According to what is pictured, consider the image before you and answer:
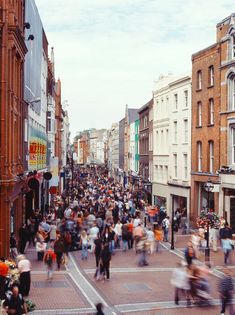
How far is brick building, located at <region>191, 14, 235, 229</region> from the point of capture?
38.2 m

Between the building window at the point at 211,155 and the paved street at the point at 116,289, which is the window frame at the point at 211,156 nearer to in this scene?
the building window at the point at 211,155

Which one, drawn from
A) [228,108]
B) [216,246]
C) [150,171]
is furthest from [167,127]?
[216,246]

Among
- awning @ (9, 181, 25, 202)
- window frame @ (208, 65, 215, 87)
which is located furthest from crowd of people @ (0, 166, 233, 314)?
window frame @ (208, 65, 215, 87)

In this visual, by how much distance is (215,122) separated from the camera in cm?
4056

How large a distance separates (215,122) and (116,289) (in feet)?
71.5

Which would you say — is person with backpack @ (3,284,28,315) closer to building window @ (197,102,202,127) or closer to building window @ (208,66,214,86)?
building window @ (208,66,214,86)

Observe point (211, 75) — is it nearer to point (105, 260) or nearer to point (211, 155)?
point (211, 155)

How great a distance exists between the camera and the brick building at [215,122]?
38219 millimetres

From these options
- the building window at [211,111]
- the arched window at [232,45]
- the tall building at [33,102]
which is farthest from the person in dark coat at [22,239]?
the arched window at [232,45]

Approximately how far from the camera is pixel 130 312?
17.6 meters

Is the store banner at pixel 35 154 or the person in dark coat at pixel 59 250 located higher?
the store banner at pixel 35 154

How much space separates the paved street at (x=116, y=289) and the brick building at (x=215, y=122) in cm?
1058

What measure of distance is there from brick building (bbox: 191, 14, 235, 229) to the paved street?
34.7 feet

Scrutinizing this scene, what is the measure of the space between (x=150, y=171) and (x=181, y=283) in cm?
4395
